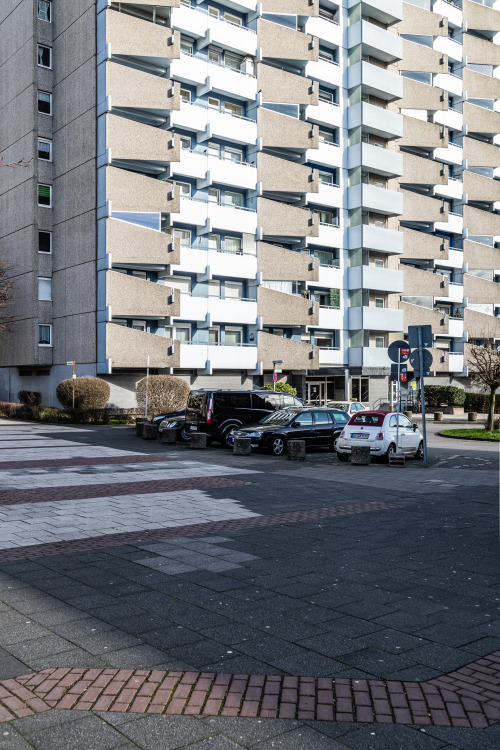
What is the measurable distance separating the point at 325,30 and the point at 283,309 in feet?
63.1

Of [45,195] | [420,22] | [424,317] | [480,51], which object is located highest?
[480,51]

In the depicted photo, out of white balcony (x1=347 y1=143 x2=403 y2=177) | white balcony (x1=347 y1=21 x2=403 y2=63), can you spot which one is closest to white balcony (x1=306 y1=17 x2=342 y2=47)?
white balcony (x1=347 y1=21 x2=403 y2=63)

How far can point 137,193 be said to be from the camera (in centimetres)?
3688

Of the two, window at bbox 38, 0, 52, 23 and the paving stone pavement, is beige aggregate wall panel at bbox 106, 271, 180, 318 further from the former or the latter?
the paving stone pavement

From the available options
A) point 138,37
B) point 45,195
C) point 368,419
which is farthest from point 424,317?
point 368,419

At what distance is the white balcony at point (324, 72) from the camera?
154ft

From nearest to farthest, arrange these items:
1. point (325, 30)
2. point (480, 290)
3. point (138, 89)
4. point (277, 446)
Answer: point (277, 446) → point (138, 89) → point (325, 30) → point (480, 290)

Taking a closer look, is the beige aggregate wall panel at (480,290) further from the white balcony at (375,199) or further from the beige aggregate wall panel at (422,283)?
the white balcony at (375,199)

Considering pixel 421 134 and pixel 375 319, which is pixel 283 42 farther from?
pixel 375 319

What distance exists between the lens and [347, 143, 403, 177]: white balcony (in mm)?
47594

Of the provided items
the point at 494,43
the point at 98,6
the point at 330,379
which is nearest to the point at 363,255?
the point at 330,379

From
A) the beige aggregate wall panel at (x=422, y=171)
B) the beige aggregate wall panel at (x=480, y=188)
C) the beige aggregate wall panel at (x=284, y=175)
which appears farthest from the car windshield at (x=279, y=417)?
the beige aggregate wall panel at (x=480, y=188)

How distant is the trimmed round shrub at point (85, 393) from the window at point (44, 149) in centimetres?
1432

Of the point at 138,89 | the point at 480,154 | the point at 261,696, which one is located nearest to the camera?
the point at 261,696
